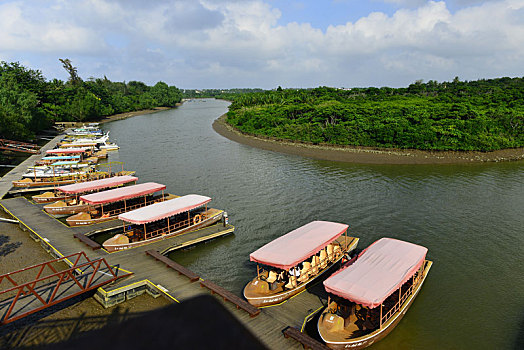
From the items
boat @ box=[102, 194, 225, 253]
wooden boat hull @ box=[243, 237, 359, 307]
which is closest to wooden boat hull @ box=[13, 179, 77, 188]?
boat @ box=[102, 194, 225, 253]

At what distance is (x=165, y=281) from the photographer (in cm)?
2167

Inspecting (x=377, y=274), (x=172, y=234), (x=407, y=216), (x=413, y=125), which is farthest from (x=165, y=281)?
(x=413, y=125)

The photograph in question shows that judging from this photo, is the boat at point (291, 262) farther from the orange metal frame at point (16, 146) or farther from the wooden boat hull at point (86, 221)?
the orange metal frame at point (16, 146)

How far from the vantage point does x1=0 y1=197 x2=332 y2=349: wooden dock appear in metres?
17.8

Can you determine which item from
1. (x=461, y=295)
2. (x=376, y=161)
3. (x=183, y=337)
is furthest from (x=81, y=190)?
(x=376, y=161)

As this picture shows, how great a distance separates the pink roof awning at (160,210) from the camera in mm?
26719

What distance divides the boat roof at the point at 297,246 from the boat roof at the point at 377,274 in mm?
2706

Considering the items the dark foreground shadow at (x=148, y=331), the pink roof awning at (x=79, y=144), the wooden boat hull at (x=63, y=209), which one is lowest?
the dark foreground shadow at (x=148, y=331)

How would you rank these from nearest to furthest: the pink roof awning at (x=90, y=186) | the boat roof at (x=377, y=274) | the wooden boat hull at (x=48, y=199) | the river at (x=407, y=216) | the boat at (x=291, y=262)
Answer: the boat roof at (x=377, y=274)
the boat at (x=291, y=262)
the river at (x=407, y=216)
the pink roof awning at (x=90, y=186)
the wooden boat hull at (x=48, y=199)

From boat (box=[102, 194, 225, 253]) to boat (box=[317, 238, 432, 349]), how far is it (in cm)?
1581

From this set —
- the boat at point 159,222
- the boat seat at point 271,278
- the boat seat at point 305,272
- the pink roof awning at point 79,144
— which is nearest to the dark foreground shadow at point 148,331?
the boat seat at point 271,278

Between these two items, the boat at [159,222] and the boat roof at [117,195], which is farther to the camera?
the boat roof at [117,195]

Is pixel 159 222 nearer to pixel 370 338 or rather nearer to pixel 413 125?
pixel 370 338

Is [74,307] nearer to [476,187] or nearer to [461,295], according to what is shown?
[461,295]
